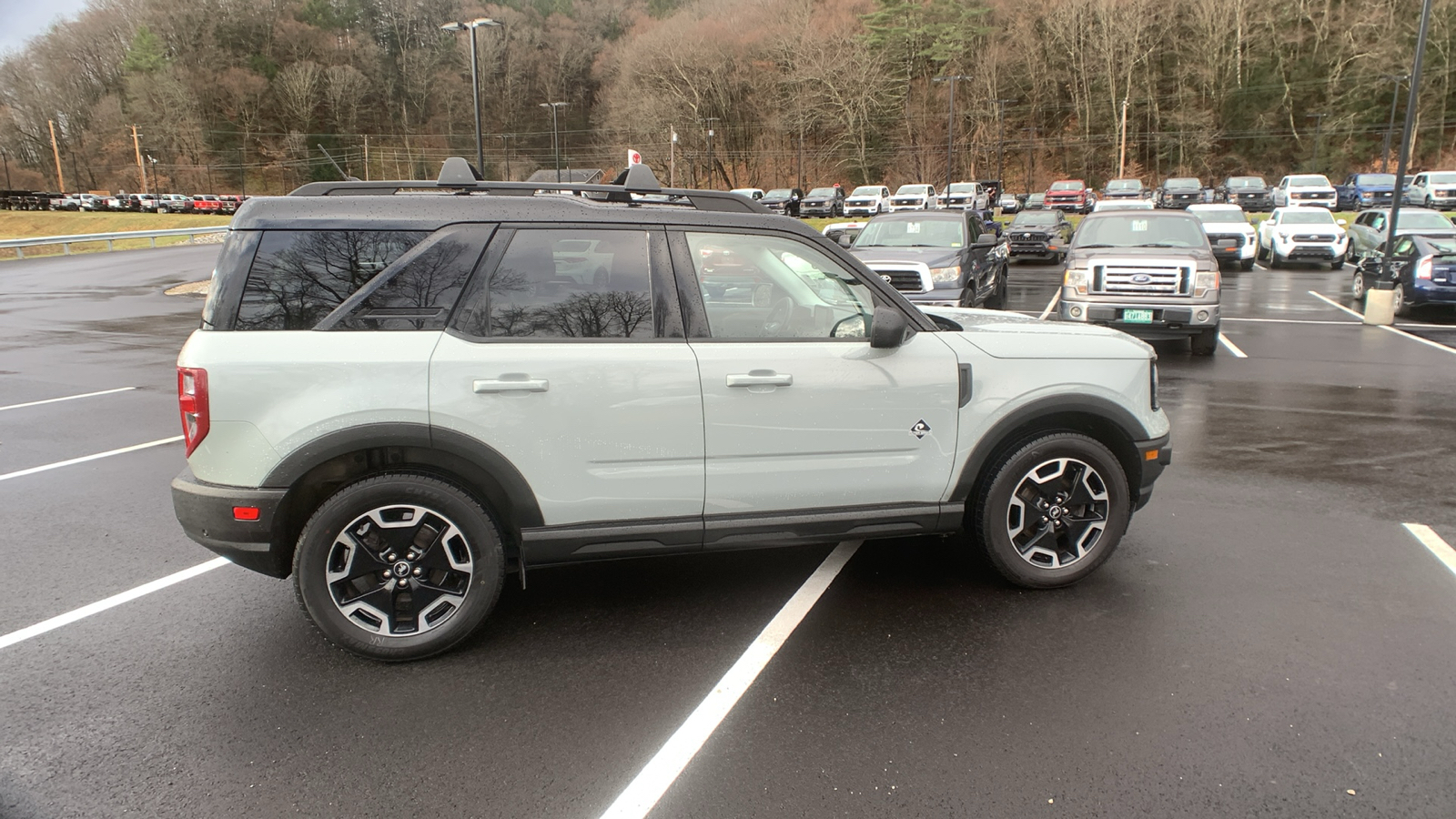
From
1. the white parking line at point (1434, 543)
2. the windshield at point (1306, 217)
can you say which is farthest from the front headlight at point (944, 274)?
the windshield at point (1306, 217)

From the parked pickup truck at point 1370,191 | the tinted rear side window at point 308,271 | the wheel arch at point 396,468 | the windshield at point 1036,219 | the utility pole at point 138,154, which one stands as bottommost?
the wheel arch at point 396,468

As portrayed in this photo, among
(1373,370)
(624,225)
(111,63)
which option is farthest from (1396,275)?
(111,63)

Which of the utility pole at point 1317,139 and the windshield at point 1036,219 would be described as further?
the utility pole at point 1317,139

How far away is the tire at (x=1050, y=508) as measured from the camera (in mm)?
4203

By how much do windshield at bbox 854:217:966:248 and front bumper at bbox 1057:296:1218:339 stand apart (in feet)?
7.98

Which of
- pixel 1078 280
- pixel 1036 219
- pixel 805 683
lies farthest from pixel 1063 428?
pixel 1036 219

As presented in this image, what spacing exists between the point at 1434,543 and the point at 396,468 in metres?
5.36

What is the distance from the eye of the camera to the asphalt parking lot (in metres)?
2.83

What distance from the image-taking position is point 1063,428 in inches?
173

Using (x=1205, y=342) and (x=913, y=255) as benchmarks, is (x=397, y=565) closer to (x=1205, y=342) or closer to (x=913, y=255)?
(x=913, y=255)

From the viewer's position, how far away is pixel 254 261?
11.5ft

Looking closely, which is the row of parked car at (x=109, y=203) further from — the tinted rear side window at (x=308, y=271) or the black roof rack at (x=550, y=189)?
the tinted rear side window at (x=308, y=271)

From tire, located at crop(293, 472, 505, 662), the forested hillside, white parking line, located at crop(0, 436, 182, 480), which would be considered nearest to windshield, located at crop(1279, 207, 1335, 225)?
white parking line, located at crop(0, 436, 182, 480)

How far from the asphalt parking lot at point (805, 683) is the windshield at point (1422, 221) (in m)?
17.2
